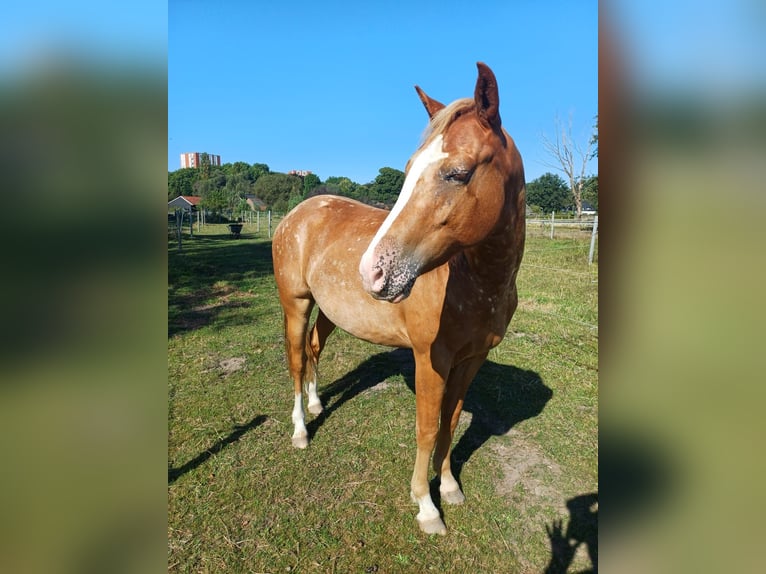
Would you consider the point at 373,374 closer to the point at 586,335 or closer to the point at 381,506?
the point at 381,506

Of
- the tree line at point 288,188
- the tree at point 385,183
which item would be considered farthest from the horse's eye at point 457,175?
the tree at point 385,183

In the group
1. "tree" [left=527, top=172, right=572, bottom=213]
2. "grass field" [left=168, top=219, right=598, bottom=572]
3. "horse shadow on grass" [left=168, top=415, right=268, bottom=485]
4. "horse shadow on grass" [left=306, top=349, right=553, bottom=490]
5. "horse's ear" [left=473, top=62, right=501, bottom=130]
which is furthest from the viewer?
"tree" [left=527, top=172, right=572, bottom=213]

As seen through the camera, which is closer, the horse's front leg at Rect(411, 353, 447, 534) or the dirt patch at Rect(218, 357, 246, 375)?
the horse's front leg at Rect(411, 353, 447, 534)

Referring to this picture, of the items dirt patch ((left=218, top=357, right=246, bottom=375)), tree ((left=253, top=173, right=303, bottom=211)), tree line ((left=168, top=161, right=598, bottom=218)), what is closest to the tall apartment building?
tree line ((left=168, top=161, right=598, bottom=218))

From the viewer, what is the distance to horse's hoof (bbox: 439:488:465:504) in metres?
2.83

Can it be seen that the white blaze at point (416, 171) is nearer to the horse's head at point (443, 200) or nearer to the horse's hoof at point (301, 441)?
the horse's head at point (443, 200)

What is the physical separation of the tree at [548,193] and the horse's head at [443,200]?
170 ft

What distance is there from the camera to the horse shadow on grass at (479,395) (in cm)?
363

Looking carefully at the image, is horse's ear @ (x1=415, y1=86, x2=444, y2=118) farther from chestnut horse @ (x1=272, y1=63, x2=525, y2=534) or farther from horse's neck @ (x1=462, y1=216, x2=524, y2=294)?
horse's neck @ (x1=462, y1=216, x2=524, y2=294)

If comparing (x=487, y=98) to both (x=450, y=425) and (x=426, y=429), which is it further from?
(x=450, y=425)

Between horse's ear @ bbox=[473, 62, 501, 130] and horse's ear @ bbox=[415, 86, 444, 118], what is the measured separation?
1.89 ft
